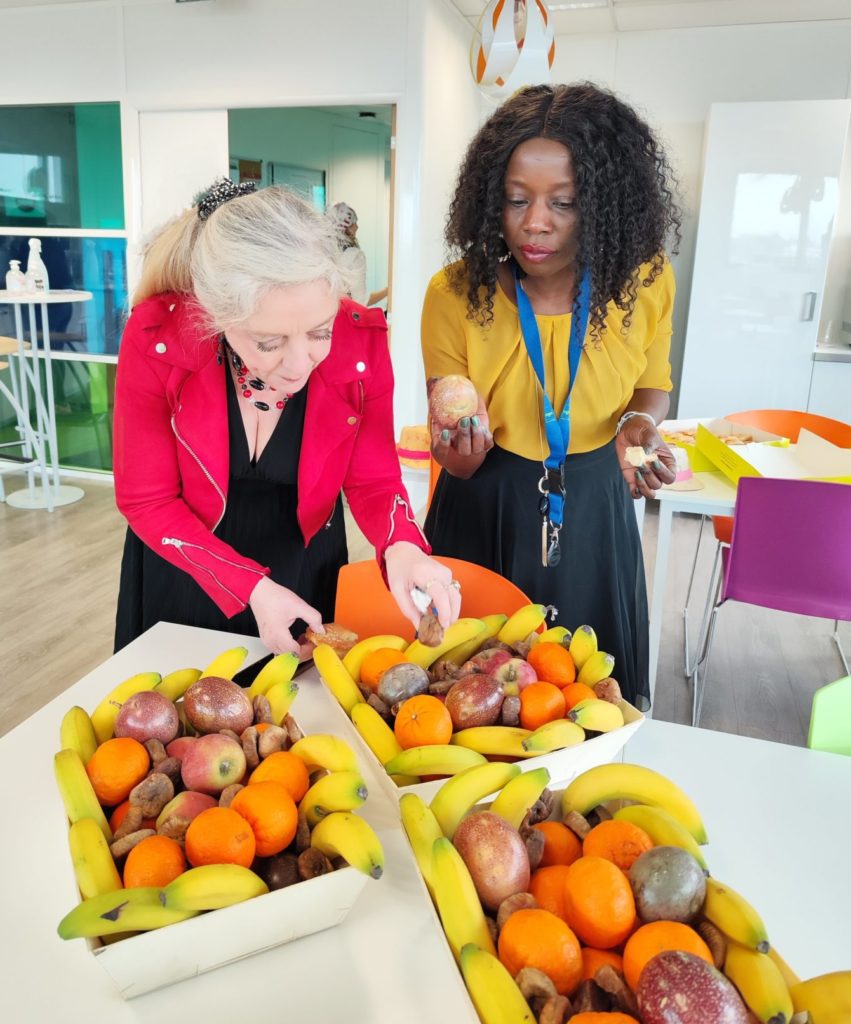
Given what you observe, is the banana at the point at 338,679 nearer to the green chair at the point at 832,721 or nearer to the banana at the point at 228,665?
the banana at the point at 228,665

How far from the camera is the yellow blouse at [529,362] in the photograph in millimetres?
1740

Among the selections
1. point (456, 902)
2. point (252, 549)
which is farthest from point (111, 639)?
point (456, 902)

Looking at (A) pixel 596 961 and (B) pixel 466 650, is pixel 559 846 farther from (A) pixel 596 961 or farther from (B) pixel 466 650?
(B) pixel 466 650

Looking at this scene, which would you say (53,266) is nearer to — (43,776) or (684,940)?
(43,776)

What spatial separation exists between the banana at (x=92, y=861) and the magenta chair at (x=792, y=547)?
6.76ft

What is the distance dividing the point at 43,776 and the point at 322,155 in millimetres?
7486

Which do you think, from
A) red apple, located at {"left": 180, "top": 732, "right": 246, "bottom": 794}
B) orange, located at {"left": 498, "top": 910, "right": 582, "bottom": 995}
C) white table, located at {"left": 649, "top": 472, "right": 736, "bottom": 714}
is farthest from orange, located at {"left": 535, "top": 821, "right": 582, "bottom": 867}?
white table, located at {"left": 649, "top": 472, "right": 736, "bottom": 714}

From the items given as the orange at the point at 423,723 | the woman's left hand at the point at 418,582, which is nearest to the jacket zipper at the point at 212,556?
the woman's left hand at the point at 418,582

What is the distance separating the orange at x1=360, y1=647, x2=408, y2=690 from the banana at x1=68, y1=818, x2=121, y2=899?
0.42m

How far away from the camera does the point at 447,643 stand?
1.21 m

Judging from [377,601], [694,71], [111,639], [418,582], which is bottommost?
[111,639]

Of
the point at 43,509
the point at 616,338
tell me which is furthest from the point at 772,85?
the point at 43,509

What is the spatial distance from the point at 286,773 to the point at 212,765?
78mm

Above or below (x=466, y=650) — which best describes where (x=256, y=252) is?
above
